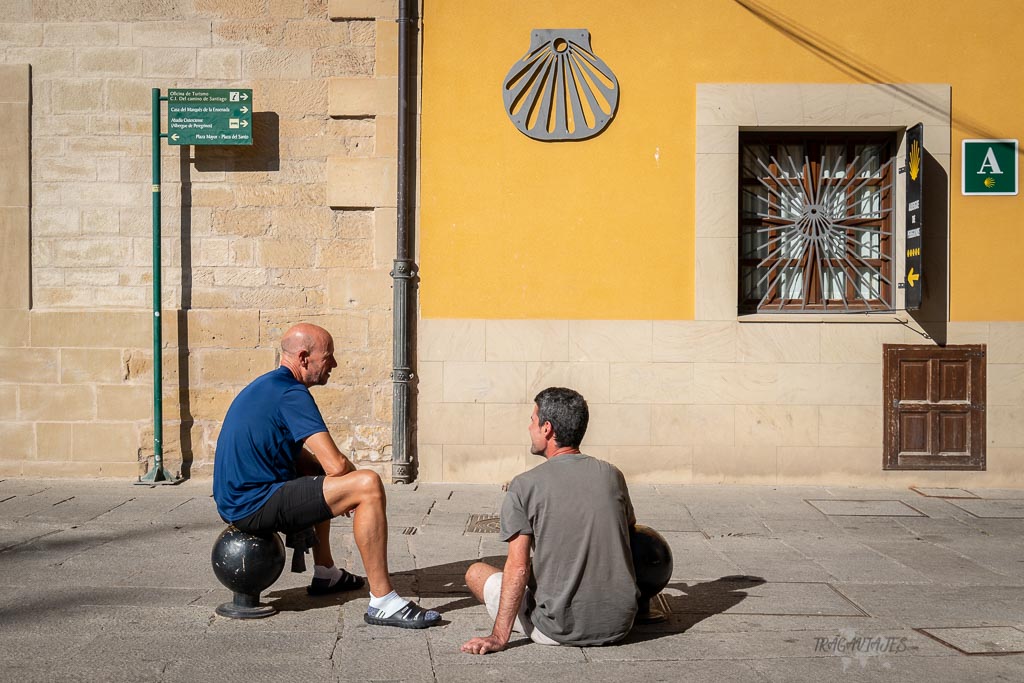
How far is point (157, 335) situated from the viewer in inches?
353

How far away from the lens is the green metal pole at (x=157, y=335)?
352 inches

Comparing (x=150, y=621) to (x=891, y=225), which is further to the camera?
(x=891, y=225)

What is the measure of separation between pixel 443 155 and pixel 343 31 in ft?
4.62

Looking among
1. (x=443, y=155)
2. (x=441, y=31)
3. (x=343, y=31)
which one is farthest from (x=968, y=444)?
(x=343, y=31)

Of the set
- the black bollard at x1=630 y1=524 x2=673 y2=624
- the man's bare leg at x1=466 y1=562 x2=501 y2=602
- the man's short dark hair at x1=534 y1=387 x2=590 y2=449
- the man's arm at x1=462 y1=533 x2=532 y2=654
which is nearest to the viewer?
the man's arm at x1=462 y1=533 x2=532 y2=654

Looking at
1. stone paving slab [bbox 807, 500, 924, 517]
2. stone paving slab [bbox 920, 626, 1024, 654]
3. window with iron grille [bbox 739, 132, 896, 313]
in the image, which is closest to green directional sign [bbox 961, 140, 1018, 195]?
window with iron grille [bbox 739, 132, 896, 313]

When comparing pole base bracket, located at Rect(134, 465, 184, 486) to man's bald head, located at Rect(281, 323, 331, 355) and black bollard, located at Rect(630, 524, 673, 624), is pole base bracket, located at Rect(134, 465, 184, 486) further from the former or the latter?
black bollard, located at Rect(630, 524, 673, 624)

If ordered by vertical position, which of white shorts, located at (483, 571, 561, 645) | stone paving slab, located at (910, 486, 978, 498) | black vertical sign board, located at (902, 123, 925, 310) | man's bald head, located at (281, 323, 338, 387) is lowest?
stone paving slab, located at (910, 486, 978, 498)

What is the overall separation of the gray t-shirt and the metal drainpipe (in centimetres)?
455

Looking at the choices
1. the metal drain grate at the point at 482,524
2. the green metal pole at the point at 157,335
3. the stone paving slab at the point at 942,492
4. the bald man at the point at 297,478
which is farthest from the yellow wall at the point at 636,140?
the bald man at the point at 297,478

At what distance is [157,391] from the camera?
896 cm

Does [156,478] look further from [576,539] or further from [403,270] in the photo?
[576,539]

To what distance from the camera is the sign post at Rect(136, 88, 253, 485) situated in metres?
8.95

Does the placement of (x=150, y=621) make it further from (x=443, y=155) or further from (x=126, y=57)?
(x=126, y=57)
